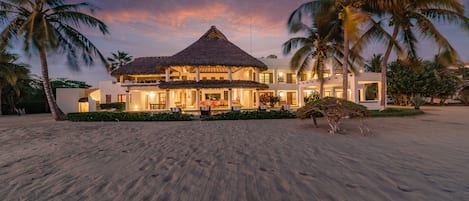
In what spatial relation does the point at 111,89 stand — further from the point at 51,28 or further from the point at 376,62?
the point at 376,62

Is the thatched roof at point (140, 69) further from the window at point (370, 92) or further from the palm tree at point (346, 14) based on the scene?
the window at point (370, 92)

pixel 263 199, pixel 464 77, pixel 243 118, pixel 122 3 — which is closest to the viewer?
pixel 263 199

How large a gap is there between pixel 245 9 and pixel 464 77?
27353 mm

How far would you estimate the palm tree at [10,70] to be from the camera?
18.0 m

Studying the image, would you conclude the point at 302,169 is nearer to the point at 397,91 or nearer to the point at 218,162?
the point at 218,162

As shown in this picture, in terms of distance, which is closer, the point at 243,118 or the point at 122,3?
the point at 243,118

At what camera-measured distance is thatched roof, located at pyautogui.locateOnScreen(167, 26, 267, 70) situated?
58.0 feet

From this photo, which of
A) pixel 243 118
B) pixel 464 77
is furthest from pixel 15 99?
pixel 464 77

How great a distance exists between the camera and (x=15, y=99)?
22.7 m

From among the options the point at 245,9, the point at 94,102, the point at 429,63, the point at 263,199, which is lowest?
the point at 263,199

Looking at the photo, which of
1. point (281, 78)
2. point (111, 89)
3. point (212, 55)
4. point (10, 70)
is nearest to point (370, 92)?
point (281, 78)

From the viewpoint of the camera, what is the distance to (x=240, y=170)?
12.3 ft

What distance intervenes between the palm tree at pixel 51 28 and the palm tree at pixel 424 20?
18.4m

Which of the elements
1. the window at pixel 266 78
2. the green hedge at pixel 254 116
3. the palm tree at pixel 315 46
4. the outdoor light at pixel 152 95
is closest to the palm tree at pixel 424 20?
the palm tree at pixel 315 46
